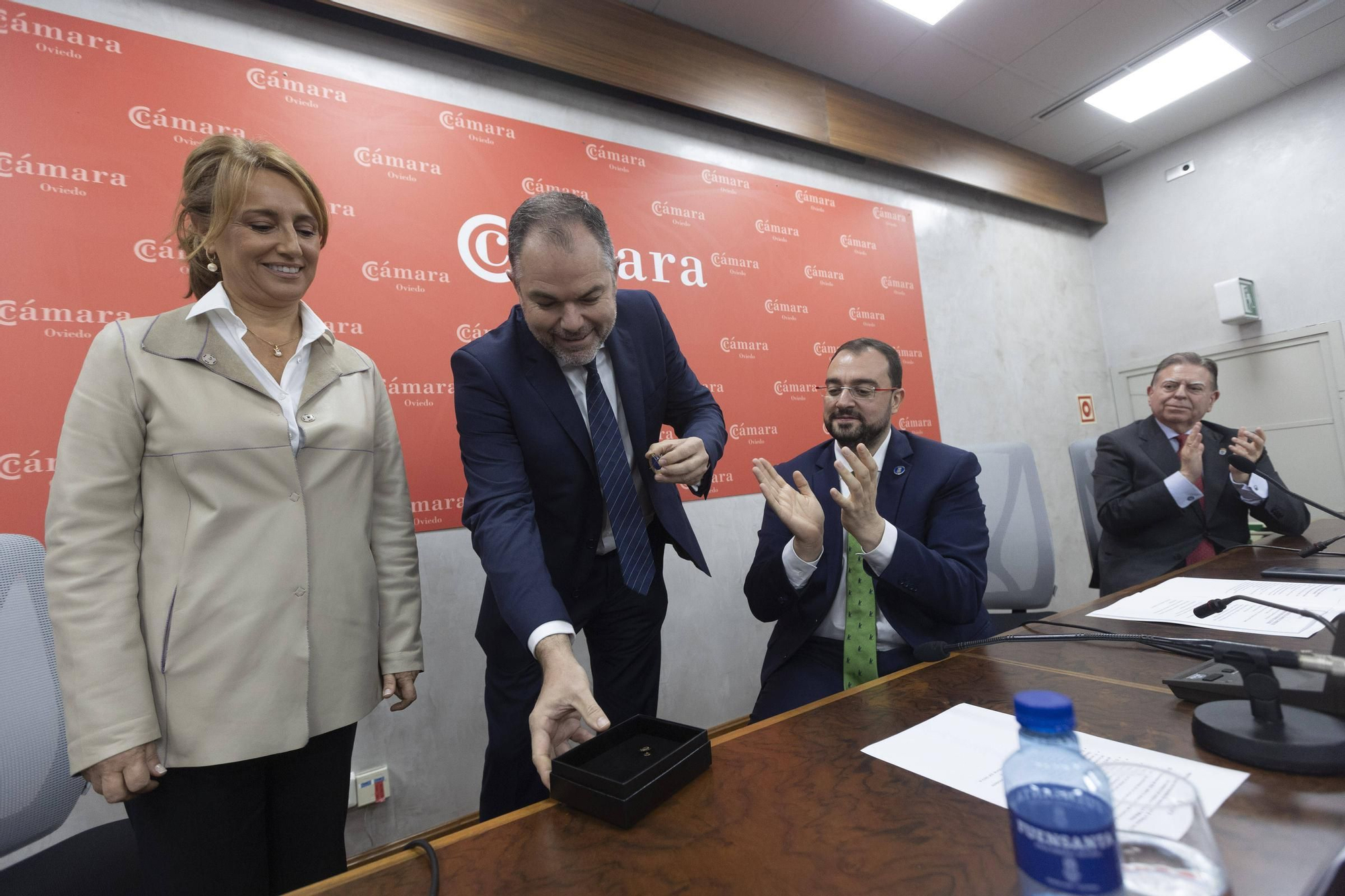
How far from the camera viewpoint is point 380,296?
6.96 feet

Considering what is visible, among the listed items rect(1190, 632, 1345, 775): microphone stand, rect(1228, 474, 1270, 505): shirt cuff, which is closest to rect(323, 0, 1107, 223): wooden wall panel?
rect(1228, 474, 1270, 505): shirt cuff

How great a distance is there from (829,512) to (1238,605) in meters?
0.83

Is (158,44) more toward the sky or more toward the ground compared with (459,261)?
more toward the sky

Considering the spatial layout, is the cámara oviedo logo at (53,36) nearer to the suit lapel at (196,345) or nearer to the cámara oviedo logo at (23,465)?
the cámara oviedo logo at (23,465)

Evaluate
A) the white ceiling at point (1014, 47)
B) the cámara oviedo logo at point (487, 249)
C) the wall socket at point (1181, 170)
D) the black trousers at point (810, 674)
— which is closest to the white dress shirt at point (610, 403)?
the black trousers at point (810, 674)

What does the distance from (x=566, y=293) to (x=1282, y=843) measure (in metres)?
1.21

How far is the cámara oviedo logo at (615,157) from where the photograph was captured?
268 cm

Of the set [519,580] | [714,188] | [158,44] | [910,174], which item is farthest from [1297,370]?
[158,44]

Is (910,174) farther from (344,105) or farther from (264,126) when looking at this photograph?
(264,126)

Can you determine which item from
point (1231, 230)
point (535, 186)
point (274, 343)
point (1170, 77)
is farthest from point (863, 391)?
point (1231, 230)

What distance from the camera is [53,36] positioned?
1.75 metres

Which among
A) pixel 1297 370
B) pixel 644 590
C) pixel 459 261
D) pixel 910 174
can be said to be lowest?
pixel 644 590

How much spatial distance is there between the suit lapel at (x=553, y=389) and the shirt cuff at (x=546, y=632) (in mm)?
451

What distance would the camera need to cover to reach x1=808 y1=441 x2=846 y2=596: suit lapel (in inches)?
60.6
